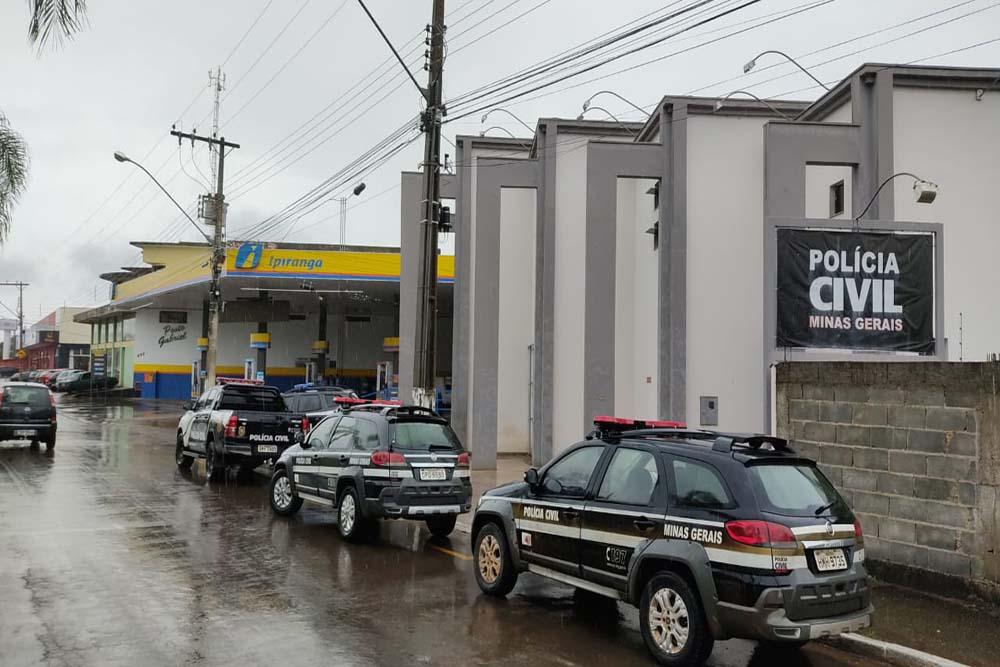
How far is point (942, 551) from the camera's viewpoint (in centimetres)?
828

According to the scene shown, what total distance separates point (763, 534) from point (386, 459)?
229 inches

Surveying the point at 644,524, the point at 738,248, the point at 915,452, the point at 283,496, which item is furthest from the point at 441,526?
the point at 738,248

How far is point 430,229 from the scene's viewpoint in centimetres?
1450

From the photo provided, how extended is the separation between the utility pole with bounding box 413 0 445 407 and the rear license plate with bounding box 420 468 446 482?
122 inches

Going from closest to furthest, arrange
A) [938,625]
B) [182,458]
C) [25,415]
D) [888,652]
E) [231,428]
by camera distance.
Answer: [888,652], [938,625], [231,428], [182,458], [25,415]

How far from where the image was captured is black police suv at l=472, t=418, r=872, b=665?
19.0ft

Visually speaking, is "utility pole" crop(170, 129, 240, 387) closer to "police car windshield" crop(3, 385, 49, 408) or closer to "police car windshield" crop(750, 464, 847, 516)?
"police car windshield" crop(3, 385, 49, 408)

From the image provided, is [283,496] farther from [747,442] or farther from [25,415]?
[25,415]

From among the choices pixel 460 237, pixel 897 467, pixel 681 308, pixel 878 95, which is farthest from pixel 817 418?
pixel 460 237

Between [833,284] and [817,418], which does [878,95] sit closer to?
[833,284]

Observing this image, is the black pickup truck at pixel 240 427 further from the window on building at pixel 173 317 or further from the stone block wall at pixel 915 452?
the window on building at pixel 173 317

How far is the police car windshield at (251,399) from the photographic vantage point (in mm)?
17605

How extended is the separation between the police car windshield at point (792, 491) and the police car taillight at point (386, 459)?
5459 mm

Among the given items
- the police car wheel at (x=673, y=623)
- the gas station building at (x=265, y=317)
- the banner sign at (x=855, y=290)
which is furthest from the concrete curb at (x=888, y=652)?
the gas station building at (x=265, y=317)
